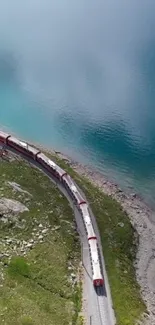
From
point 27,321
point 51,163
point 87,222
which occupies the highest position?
point 51,163

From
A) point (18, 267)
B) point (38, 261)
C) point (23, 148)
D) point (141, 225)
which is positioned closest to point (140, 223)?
point (141, 225)

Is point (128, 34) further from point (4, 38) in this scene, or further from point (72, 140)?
point (72, 140)

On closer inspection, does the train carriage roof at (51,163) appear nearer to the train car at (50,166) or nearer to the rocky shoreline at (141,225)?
the train car at (50,166)

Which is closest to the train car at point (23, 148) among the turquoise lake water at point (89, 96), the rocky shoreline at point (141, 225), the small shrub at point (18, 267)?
the rocky shoreline at point (141, 225)

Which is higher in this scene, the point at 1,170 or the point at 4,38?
the point at 4,38

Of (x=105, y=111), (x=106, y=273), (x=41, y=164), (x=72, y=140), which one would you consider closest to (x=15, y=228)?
(x=106, y=273)

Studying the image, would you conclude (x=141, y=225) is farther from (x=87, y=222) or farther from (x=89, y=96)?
(x=89, y=96)
